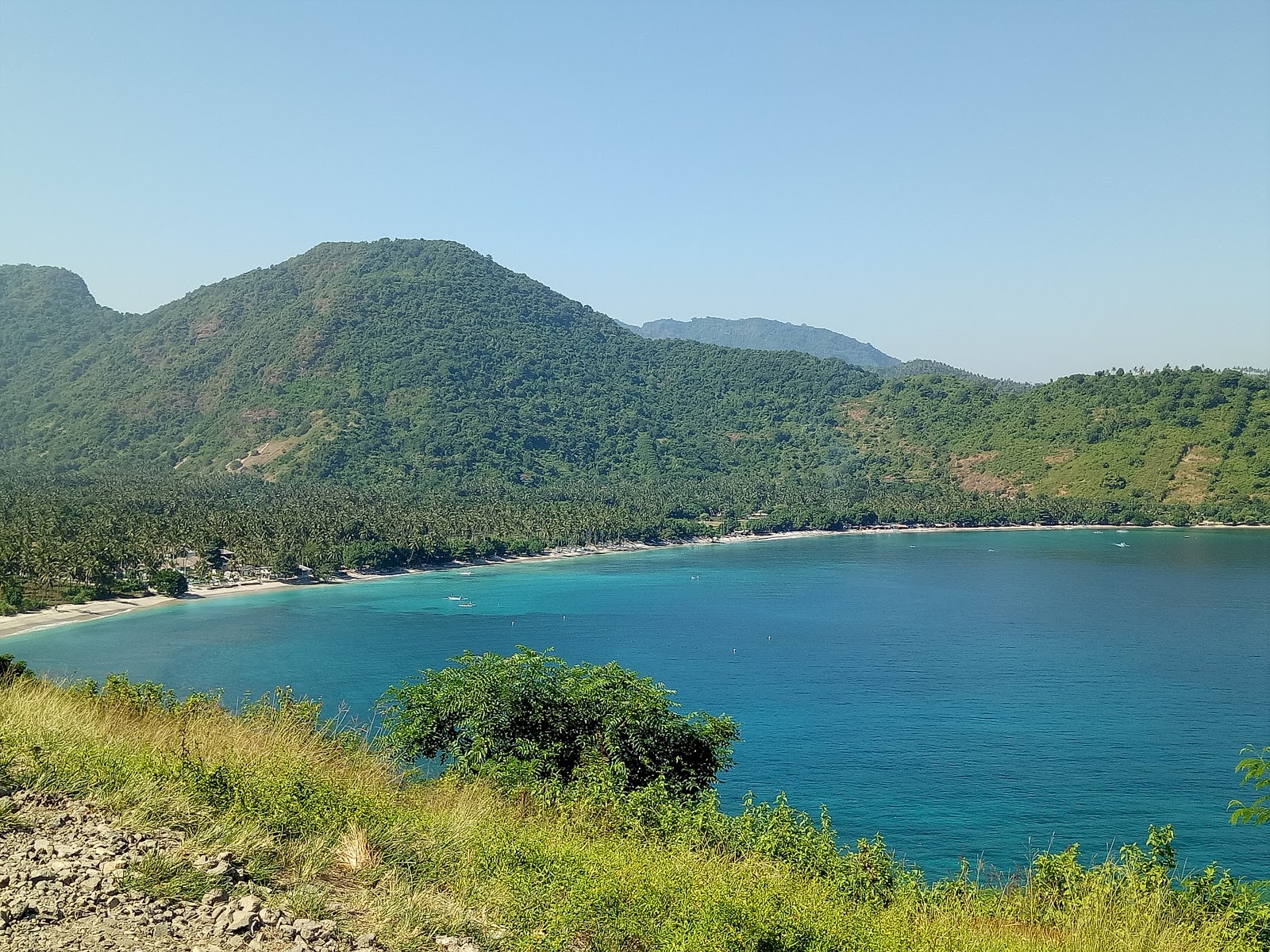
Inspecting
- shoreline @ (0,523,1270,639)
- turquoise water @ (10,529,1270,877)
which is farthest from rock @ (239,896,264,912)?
shoreline @ (0,523,1270,639)

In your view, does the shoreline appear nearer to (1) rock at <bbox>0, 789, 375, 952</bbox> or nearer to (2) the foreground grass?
(2) the foreground grass

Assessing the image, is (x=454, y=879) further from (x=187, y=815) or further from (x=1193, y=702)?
(x=1193, y=702)

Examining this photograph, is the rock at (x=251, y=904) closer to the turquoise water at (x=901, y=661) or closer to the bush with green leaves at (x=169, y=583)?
the turquoise water at (x=901, y=661)

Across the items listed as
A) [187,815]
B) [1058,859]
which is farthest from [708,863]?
[1058,859]

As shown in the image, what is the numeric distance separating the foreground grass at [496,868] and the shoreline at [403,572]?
76242mm

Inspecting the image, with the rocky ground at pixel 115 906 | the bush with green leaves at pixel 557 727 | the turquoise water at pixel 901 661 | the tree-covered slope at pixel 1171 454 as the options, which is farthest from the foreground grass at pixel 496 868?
the tree-covered slope at pixel 1171 454

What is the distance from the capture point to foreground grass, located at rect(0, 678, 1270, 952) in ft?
23.7

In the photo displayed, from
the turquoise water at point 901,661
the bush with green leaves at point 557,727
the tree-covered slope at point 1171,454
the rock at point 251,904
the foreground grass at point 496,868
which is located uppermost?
the tree-covered slope at point 1171,454

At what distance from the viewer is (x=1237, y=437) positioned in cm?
17862

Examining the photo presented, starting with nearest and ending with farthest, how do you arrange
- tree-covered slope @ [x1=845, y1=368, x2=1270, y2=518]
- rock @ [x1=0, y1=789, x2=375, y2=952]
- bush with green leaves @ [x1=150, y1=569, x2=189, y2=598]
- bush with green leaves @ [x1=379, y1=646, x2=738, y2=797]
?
1. rock @ [x1=0, y1=789, x2=375, y2=952]
2. bush with green leaves @ [x1=379, y1=646, x2=738, y2=797]
3. bush with green leaves @ [x1=150, y1=569, x2=189, y2=598]
4. tree-covered slope @ [x1=845, y1=368, x2=1270, y2=518]

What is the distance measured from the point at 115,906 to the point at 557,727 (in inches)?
574

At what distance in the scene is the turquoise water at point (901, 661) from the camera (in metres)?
42.6

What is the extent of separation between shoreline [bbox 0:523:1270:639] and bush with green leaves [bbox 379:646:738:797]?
66894 mm

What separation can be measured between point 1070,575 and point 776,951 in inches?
4974
